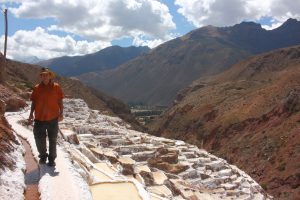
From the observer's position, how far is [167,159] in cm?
2527

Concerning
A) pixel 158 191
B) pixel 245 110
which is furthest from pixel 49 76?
pixel 245 110

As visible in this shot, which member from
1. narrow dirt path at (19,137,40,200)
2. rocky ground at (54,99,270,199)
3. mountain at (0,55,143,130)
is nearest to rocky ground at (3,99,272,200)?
rocky ground at (54,99,270,199)

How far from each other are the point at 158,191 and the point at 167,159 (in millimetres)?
7327

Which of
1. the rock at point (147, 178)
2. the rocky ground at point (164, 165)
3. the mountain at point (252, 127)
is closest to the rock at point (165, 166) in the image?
the rocky ground at point (164, 165)

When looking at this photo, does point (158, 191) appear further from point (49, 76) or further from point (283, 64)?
point (283, 64)

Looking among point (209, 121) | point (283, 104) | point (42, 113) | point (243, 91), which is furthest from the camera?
point (243, 91)

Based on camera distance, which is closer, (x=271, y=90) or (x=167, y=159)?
(x=167, y=159)

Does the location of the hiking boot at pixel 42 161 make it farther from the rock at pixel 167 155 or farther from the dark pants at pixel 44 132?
the rock at pixel 167 155

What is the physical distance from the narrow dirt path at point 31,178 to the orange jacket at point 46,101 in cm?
113

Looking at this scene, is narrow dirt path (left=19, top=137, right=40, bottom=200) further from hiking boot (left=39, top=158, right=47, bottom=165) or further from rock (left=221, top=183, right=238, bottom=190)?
rock (left=221, top=183, right=238, bottom=190)

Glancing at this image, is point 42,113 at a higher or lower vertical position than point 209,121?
higher

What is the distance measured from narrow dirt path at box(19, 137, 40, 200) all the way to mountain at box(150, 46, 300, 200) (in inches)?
1205

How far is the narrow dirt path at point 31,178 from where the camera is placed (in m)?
8.59

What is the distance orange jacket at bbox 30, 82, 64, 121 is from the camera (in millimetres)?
10070
